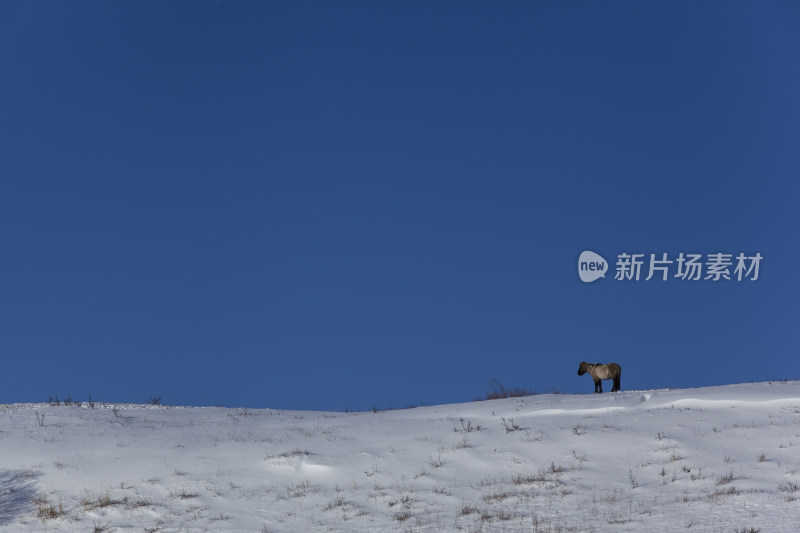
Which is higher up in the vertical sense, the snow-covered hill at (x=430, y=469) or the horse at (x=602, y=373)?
the horse at (x=602, y=373)

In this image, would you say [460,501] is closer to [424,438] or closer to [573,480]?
[573,480]

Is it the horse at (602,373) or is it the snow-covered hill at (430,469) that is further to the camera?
the horse at (602,373)

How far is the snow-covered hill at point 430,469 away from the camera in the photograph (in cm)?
1416

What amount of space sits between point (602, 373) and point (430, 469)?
14255mm

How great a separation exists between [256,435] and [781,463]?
12.9m

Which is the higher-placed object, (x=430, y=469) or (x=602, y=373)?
(x=602, y=373)

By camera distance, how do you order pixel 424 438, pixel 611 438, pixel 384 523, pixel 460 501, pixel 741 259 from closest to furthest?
pixel 384 523
pixel 460 501
pixel 611 438
pixel 424 438
pixel 741 259

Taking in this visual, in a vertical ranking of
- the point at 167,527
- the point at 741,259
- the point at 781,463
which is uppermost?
the point at 741,259

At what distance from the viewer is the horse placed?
29614mm

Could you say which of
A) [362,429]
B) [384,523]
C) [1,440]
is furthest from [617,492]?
[1,440]

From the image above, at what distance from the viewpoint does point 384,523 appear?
14297 mm

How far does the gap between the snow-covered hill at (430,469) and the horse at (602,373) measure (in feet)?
18.2

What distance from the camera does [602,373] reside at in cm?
2995

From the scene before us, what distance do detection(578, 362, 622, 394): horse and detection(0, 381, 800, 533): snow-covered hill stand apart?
219 inches
